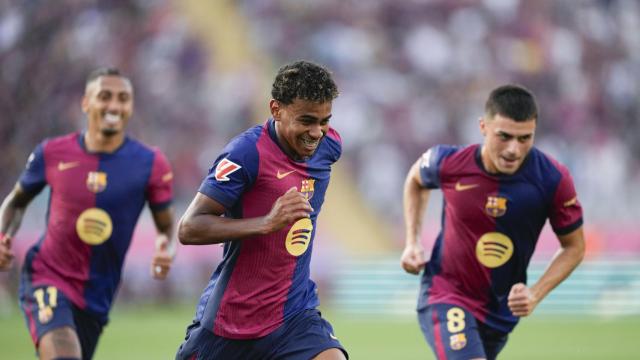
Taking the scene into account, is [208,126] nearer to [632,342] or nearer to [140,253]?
[140,253]

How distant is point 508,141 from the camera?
271 inches

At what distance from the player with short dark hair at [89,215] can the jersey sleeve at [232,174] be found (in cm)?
213

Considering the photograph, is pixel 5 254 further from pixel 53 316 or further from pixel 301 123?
pixel 301 123

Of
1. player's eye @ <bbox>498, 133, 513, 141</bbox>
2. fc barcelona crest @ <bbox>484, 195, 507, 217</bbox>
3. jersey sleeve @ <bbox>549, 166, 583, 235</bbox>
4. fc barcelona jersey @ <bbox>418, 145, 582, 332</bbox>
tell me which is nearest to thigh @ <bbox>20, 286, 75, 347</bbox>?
fc barcelona jersey @ <bbox>418, 145, 582, 332</bbox>

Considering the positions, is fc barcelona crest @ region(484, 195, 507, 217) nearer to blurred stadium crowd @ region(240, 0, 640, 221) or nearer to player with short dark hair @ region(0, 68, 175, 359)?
player with short dark hair @ region(0, 68, 175, 359)

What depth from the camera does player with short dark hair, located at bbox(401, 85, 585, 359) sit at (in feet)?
22.4

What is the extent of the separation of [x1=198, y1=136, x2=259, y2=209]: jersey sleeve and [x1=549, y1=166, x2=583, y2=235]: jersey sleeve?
233cm

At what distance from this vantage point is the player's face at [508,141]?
6.82 metres

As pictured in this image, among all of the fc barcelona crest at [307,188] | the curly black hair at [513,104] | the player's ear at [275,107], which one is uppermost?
the curly black hair at [513,104]

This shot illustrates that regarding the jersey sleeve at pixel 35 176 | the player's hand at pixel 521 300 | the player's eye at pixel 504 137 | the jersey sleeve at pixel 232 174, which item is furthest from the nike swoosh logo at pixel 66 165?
the player's hand at pixel 521 300

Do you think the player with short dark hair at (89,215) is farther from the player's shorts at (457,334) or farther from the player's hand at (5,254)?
the player's shorts at (457,334)

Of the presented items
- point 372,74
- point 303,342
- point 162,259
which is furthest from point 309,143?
point 372,74

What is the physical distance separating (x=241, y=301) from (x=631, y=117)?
15523 millimetres

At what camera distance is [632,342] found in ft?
42.5
